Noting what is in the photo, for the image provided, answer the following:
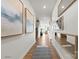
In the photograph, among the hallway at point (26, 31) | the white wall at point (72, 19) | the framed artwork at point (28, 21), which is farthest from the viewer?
the framed artwork at point (28, 21)

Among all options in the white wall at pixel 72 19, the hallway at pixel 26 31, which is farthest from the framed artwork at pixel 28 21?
the white wall at pixel 72 19

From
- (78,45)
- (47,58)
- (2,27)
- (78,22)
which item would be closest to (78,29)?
(78,22)

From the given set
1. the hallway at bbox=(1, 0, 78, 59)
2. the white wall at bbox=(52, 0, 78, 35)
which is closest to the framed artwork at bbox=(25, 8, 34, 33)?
the hallway at bbox=(1, 0, 78, 59)

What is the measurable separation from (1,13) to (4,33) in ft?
1.44

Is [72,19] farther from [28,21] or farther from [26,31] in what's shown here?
[28,21]

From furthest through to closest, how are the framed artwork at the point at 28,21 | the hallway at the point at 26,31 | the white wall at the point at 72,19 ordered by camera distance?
1. the framed artwork at the point at 28,21
2. the hallway at the point at 26,31
3. the white wall at the point at 72,19

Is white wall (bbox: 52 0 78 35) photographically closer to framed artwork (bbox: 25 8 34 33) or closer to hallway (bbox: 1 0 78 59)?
hallway (bbox: 1 0 78 59)

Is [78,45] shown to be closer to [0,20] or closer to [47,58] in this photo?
[0,20]

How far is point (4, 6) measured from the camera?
2461 millimetres

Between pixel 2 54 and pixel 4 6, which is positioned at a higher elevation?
pixel 4 6

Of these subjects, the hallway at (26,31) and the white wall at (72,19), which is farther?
the hallway at (26,31)

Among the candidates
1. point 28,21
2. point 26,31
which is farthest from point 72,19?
point 28,21

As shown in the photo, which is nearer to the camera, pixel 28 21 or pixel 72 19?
pixel 72 19

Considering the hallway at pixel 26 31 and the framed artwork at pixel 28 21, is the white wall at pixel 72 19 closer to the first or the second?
the hallway at pixel 26 31
